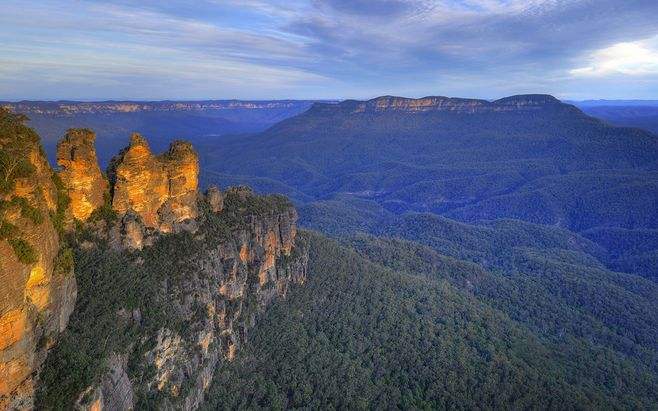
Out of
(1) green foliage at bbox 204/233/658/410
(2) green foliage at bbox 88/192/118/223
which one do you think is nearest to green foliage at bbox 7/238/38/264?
(2) green foliage at bbox 88/192/118/223

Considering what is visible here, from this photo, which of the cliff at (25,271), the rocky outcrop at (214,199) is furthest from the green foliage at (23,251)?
the rocky outcrop at (214,199)

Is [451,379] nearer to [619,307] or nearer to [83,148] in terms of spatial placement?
[83,148]

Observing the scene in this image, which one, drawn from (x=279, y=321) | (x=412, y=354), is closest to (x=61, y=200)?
(x=279, y=321)

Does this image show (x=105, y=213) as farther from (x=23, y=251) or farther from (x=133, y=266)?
(x=23, y=251)

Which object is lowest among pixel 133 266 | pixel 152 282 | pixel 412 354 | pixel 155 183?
pixel 412 354

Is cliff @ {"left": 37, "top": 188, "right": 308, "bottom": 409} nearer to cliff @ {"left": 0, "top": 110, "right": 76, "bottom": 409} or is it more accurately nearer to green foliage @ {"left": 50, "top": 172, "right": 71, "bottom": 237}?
cliff @ {"left": 0, "top": 110, "right": 76, "bottom": 409}

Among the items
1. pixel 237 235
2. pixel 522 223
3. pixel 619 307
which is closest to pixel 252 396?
pixel 237 235
